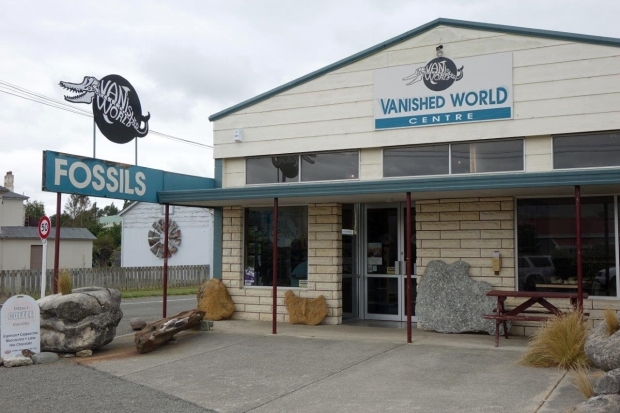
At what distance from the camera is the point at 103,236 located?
50.6 metres

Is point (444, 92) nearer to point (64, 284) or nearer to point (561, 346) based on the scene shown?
point (561, 346)

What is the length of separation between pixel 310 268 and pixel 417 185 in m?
3.82

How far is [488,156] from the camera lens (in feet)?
39.2

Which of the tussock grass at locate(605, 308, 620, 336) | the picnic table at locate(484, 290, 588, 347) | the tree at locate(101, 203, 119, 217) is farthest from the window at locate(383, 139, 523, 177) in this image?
the tree at locate(101, 203, 119, 217)

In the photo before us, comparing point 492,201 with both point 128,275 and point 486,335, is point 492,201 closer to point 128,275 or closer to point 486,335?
point 486,335

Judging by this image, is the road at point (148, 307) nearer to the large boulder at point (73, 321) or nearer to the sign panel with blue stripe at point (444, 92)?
the large boulder at point (73, 321)

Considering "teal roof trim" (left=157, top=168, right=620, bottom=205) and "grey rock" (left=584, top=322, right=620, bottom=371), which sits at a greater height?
"teal roof trim" (left=157, top=168, right=620, bottom=205)

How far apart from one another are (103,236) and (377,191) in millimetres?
43289

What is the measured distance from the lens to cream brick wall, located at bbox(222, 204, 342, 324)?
13.3 metres

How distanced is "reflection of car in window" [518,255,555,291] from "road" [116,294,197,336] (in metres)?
7.79

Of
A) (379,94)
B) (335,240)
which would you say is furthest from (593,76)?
(335,240)

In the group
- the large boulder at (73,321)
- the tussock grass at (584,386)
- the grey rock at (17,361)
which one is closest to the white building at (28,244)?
the large boulder at (73,321)

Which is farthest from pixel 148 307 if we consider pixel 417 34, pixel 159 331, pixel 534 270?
pixel 534 270

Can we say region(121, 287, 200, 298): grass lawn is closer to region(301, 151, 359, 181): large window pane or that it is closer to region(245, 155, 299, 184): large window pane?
region(245, 155, 299, 184): large window pane
